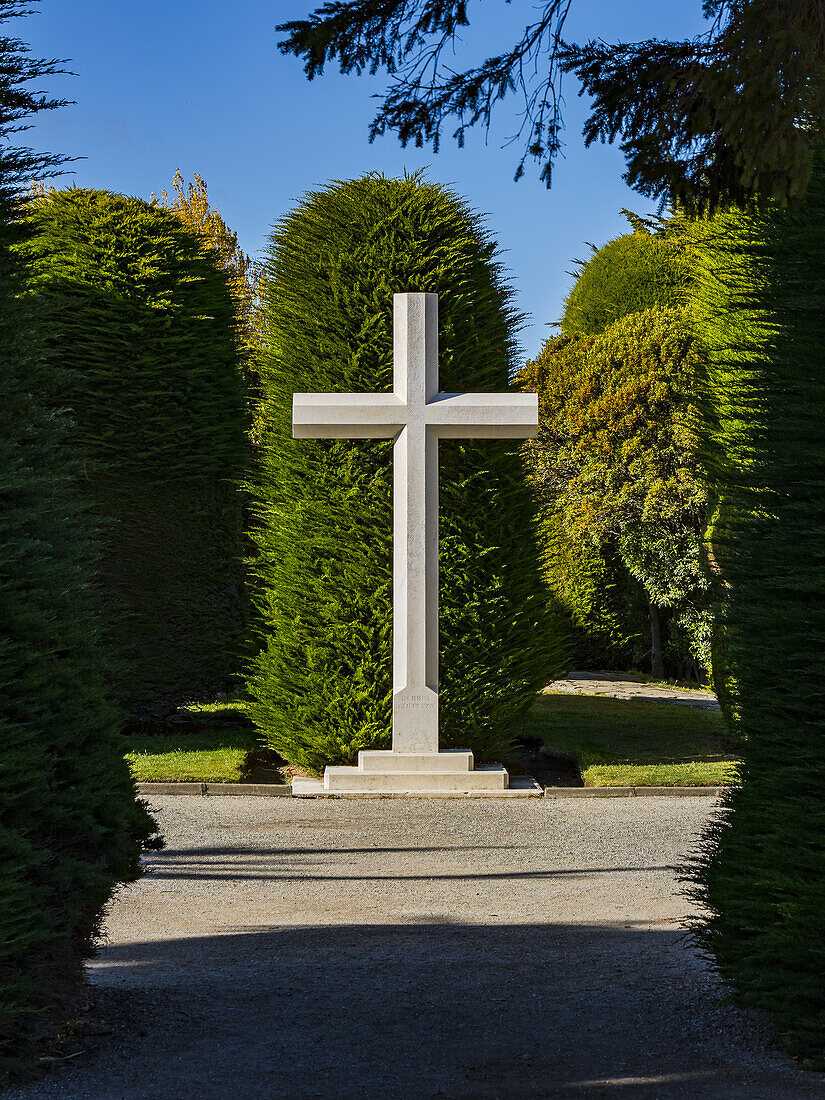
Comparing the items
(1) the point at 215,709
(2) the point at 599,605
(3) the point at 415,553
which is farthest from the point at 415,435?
(2) the point at 599,605

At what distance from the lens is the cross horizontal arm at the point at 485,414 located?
→ 33.2ft

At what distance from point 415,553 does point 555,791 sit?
246 centimetres

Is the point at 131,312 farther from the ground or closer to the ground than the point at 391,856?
farther from the ground

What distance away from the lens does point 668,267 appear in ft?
80.2

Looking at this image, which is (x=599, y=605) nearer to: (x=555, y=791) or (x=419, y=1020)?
(x=555, y=791)

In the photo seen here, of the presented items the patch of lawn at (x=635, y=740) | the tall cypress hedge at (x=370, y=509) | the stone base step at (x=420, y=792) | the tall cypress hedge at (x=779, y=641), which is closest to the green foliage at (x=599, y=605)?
the patch of lawn at (x=635, y=740)

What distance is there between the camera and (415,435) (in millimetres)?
10195

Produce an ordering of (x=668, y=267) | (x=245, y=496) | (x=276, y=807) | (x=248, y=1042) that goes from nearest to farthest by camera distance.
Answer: (x=248, y=1042) → (x=276, y=807) → (x=245, y=496) → (x=668, y=267)

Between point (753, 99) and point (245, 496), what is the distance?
33.1ft

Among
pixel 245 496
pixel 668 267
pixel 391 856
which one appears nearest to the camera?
pixel 391 856

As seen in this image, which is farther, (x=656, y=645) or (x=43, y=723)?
(x=656, y=645)

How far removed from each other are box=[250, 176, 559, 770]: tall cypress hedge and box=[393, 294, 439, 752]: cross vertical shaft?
0.41m

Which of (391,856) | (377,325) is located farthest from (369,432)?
(391,856)

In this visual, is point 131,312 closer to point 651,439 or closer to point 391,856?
point 391,856
